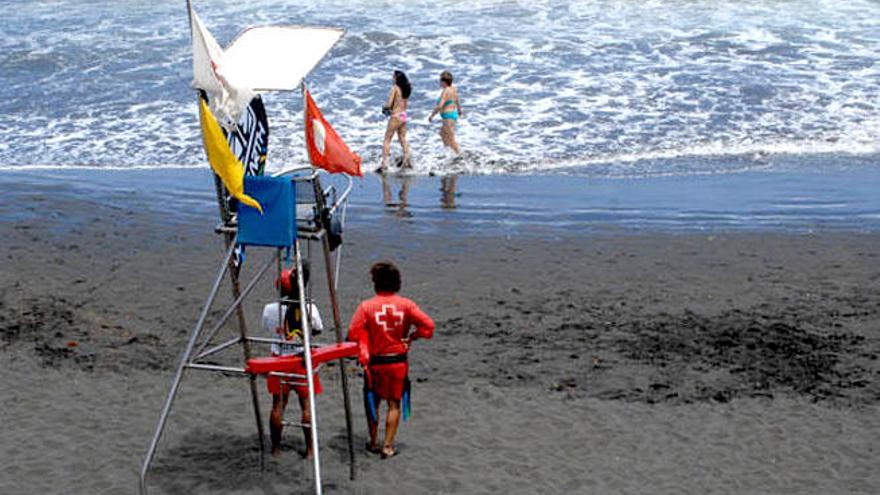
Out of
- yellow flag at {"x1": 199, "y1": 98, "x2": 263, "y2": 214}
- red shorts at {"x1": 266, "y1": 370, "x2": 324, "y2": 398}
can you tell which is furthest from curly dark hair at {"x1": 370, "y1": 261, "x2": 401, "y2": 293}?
yellow flag at {"x1": 199, "y1": 98, "x2": 263, "y2": 214}

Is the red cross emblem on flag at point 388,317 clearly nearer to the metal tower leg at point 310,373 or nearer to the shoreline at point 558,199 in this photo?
the metal tower leg at point 310,373

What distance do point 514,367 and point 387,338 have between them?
2.35 metres

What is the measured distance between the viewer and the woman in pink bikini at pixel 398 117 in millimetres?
18500

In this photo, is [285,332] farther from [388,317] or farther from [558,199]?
[558,199]

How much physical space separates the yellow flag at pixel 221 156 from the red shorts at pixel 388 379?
6.17ft

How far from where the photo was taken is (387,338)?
8070 millimetres

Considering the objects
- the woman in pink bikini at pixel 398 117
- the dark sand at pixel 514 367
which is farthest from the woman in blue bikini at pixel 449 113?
the dark sand at pixel 514 367

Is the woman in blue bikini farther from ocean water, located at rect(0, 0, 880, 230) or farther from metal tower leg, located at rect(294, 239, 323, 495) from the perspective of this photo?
metal tower leg, located at rect(294, 239, 323, 495)

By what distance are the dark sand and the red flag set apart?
2.14 metres

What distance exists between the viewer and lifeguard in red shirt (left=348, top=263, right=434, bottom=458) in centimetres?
798

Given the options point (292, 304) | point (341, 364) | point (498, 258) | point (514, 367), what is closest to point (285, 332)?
point (292, 304)

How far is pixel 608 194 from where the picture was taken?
16312mm

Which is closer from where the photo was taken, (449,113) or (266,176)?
(266,176)

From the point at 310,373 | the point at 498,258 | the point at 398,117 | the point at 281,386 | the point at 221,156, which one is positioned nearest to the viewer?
the point at 221,156
